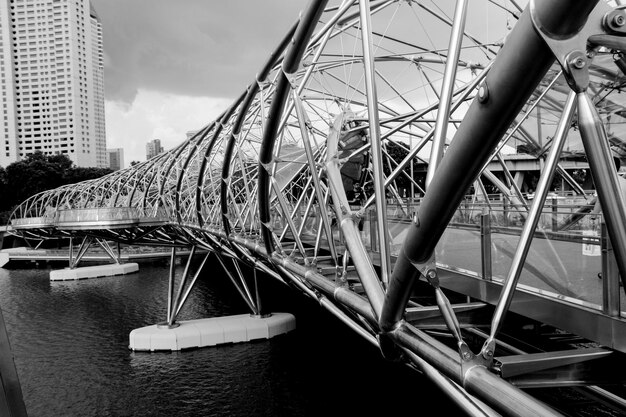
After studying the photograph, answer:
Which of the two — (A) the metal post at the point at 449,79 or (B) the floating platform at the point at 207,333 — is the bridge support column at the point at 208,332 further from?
(A) the metal post at the point at 449,79

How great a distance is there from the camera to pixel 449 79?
604 centimetres

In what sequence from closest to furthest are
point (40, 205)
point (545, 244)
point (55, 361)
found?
1. point (545, 244)
2. point (55, 361)
3. point (40, 205)

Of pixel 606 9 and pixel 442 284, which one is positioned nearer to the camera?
pixel 606 9

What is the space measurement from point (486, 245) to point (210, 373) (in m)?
22.4

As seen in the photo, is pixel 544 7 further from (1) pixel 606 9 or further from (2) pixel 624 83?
(2) pixel 624 83

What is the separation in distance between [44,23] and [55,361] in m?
191

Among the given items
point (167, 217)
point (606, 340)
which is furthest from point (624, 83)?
point (167, 217)

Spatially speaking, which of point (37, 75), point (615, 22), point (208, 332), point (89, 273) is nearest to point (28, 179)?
point (89, 273)

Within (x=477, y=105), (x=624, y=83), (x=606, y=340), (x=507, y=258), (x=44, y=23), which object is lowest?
(x=606, y=340)

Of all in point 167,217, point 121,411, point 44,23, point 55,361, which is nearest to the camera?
point 121,411

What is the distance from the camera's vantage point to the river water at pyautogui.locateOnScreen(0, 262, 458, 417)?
2394 cm

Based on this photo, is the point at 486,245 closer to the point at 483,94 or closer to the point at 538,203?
the point at 538,203

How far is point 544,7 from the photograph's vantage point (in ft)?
11.9

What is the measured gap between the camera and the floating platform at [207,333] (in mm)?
32750
